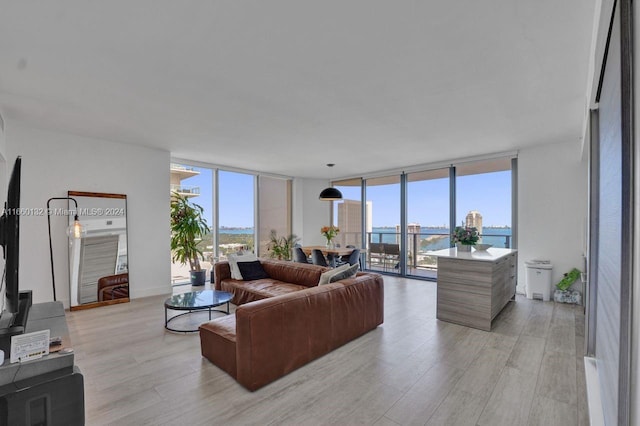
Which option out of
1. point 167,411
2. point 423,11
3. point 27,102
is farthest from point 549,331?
point 27,102

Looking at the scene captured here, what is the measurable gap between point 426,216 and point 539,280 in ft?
8.21

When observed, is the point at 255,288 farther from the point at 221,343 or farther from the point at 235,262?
the point at 221,343

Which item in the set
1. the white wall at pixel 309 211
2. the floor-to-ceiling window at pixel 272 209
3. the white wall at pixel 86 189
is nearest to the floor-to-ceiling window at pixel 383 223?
the white wall at pixel 309 211

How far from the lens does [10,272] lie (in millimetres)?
1492

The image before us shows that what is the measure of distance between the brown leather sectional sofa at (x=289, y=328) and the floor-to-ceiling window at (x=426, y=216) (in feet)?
11.9

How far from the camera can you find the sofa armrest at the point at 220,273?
4.77m

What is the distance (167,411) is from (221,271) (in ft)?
9.39

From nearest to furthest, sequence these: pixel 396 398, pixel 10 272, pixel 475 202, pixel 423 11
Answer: pixel 10 272 → pixel 423 11 → pixel 396 398 → pixel 475 202

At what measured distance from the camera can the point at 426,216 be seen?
680 cm

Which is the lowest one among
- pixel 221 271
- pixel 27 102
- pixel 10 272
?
pixel 221 271

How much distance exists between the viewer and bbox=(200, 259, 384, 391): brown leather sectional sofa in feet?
7.45

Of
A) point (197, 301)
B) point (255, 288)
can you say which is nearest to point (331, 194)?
point (255, 288)

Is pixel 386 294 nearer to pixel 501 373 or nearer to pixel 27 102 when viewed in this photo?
pixel 501 373

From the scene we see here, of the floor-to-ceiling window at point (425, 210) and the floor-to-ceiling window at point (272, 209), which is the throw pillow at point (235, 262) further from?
the floor-to-ceiling window at point (425, 210)
